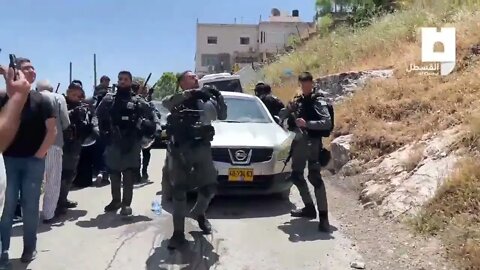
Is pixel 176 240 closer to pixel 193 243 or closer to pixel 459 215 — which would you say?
pixel 193 243

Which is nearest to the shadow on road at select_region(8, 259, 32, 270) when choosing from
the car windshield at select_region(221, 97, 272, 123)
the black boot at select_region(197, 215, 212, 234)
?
the black boot at select_region(197, 215, 212, 234)

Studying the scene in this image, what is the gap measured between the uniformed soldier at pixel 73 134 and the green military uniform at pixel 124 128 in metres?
0.50

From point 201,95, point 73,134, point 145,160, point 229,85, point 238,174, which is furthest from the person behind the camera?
point 229,85

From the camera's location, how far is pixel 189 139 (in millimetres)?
4977

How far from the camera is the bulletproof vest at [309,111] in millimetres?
5691

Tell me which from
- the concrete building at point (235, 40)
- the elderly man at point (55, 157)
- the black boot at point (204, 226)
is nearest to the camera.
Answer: the black boot at point (204, 226)

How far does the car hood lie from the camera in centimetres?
675

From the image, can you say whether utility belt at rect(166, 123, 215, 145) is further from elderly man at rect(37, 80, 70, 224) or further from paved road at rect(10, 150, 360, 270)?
elderly man at rect(37, 80, 70, 224)

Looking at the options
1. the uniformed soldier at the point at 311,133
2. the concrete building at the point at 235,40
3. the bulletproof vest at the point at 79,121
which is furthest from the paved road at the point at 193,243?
the concrete building at the point at 235,40

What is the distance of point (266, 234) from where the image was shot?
18.7 ft

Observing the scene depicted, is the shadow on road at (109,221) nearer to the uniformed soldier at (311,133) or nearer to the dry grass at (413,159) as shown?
the uniformed soldier at (311,133)

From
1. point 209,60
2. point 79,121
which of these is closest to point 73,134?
point 79,121

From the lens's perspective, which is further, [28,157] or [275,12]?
[275,12]

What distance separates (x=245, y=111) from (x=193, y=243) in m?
3.37
